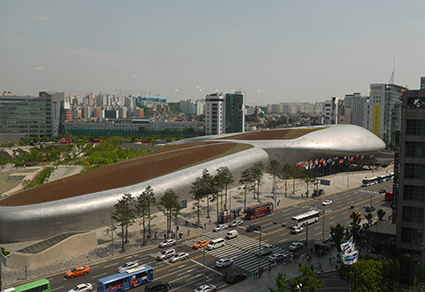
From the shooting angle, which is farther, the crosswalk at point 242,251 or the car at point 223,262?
the crosswalk at point 242,251

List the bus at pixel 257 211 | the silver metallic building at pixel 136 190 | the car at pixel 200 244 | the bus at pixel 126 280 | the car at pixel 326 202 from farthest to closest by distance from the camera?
1. the car at pixel 326 202
2. the bus at pixel 257 211
3. the car at pixel 200 244
4. the silver metallic building at pixel 136 190
5. the bus at pixel 126 280

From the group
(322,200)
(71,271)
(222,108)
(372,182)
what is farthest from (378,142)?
(71,271)

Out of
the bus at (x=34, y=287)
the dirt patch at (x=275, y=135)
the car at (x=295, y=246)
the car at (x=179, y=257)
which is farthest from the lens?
the dirt patch at (x=275, y=135)

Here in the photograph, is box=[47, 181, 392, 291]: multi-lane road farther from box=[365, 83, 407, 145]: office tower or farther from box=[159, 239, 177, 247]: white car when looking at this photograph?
box=[365, 83, 407, 145]: office tower

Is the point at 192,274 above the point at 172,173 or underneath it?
underneath

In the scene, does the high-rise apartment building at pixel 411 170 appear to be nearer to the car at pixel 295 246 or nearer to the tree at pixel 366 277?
the tree at pixel 366 277

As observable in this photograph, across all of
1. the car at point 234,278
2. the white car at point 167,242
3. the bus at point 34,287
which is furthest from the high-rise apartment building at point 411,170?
the bus at point 34,287

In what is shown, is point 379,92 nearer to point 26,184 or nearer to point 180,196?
point 180,196
